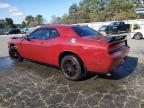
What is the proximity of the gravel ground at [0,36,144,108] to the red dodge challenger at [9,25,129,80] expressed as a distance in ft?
1.38

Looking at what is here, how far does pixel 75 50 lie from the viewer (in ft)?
18.5

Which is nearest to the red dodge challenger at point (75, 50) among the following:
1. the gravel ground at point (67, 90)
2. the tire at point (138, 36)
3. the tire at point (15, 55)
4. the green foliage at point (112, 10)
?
the gravel ground at point (67, 90)

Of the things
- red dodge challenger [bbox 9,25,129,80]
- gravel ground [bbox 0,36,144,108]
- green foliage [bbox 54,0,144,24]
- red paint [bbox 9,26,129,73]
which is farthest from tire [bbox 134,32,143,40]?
green foliage [bbox 54,0,144,24]

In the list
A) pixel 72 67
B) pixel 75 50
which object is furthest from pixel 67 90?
pixel 75 50

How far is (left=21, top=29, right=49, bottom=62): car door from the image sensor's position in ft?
22.0

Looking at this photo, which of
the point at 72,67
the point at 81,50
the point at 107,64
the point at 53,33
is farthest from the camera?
the point at 53,33

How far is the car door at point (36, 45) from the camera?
263 inches

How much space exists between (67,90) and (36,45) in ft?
7.43

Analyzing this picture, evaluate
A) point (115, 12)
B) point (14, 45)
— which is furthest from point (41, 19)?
point (14, 45)

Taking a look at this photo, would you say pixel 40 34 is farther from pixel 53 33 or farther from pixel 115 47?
pixel 115 47

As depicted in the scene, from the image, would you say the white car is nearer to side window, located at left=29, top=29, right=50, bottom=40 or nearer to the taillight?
the taillight

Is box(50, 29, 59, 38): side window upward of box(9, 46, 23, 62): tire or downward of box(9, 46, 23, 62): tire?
upward

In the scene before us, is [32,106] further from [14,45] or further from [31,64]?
[14,45]

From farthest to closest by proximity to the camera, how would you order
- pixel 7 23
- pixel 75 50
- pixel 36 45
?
pixel 7 23, pixel 36 45, pixel 75 50
